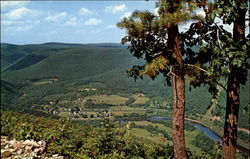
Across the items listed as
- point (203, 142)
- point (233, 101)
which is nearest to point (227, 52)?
point (233, 101)

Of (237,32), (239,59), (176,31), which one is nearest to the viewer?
(239,59)

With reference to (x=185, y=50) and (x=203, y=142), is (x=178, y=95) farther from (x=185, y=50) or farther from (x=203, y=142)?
(x=203, y=142)

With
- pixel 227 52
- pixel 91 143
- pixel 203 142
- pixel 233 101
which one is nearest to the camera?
pixel 227 52

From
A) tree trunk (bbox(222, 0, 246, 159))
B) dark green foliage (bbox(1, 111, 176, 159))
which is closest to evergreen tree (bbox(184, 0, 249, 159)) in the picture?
tree trunk (bbox(222, 0, 246, 159))

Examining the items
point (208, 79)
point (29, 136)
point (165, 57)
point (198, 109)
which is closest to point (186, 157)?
point (208, 79)

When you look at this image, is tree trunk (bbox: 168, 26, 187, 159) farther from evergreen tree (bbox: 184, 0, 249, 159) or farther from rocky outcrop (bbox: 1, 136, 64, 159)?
rocky outcrop (bbox: 1, 136, 64, 159)

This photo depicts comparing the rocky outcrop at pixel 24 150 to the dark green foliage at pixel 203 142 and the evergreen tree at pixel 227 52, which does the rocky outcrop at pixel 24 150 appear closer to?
the evergreen tree at pixel 227 52

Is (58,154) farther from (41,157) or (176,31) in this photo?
(176,31)
